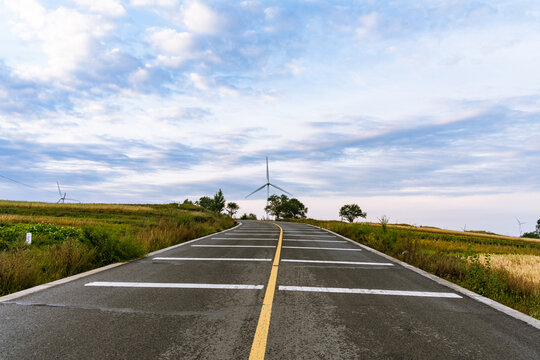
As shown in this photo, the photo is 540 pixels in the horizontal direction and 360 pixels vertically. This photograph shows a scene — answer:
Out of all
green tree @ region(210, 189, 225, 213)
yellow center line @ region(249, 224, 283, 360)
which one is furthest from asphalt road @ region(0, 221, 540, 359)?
green tree @ region(210, 189, 225, 213)

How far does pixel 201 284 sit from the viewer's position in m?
→ 5.85

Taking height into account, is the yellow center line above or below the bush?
below

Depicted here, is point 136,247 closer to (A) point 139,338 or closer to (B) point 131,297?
(B) point 131,297

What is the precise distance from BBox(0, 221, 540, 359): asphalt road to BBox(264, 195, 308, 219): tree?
116714 mm

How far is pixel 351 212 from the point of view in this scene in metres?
124

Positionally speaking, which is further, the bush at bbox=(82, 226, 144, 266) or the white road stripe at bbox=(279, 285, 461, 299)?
the bush at bbox=(82, 226, 144, 266)

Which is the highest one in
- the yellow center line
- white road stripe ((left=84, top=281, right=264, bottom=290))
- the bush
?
the bush

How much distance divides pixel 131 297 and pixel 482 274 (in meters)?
7.32

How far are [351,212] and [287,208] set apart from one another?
26387 millimetres

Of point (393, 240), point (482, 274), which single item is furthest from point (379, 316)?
point (393, 240)

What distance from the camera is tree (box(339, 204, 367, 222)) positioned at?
4850 inches

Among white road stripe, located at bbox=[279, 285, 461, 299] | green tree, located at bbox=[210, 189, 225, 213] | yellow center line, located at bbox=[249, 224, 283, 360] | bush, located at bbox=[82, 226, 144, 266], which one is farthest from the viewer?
green tree, located at bbox=[210, 189, 225, 213]

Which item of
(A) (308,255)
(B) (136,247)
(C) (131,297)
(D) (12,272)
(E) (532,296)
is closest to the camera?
(C) (131,297)

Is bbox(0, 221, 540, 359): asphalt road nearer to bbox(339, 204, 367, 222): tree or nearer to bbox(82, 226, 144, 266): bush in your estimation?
bbox(82, 226, 144, 266): bush
